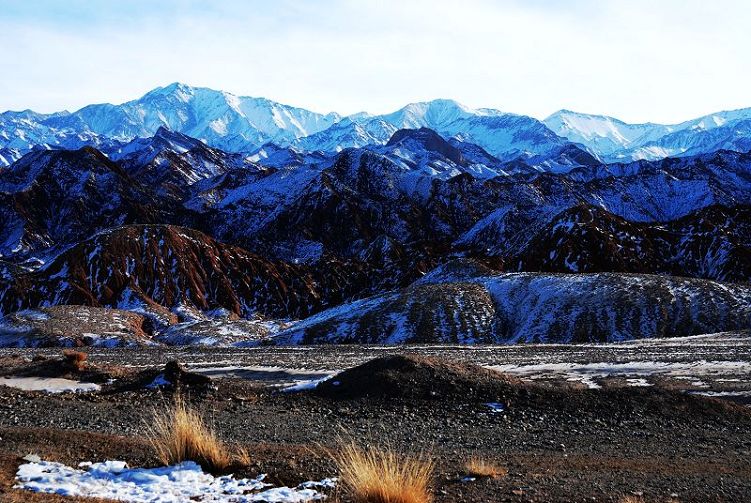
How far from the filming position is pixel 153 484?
9.84 metres

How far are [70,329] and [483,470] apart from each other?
6709 centimetres

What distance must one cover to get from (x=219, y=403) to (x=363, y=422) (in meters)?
5.12

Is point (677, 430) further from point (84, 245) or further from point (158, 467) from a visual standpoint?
point (84, 245)

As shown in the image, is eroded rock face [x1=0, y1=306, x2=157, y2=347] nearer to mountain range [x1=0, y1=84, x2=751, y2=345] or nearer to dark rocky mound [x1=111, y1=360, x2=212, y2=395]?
mountain range [x1=0, y1=84, x2=751, y2=345]

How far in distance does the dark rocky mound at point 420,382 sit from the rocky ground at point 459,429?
0.20ft

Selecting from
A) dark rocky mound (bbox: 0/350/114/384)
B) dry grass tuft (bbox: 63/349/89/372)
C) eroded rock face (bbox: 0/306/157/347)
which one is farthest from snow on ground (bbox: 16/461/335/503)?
eroded rock face (bbox: 0/306/157/347)

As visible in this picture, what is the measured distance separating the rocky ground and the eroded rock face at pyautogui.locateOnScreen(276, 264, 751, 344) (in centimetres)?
3520

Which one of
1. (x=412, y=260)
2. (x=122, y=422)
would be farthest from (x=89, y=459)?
(x=412, y=260)

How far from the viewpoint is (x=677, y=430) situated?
15.7 metres

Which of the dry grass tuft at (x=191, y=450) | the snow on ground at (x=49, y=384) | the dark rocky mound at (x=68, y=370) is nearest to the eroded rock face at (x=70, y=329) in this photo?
the dark rocky mound at (x=68, y=370)

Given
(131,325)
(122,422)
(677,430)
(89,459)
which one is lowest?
(131,325)

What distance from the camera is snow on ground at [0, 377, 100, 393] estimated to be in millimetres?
22730

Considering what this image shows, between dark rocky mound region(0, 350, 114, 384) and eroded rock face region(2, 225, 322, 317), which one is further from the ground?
dark rocky mound region(0, 350, 114, 384)

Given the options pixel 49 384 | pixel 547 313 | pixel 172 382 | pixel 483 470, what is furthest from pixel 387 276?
pixel 483 470
